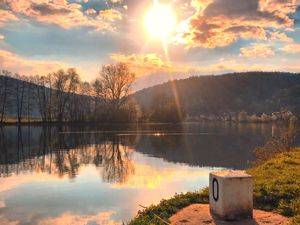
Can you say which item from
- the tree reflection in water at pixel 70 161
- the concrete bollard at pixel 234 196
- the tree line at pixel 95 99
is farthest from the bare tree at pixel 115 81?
the concrete bollard at pixel 234 196

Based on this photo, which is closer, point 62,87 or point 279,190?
point 279,190

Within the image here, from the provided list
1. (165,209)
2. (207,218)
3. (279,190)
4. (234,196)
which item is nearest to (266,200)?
(279,190)

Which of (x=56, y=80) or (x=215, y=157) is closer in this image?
(x=215, y=157)

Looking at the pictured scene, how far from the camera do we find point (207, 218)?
39.5 ft

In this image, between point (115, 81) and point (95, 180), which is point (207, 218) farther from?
point (115, 81)

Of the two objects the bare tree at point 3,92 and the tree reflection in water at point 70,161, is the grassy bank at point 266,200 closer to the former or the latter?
the tree reflection in water at point 70,161

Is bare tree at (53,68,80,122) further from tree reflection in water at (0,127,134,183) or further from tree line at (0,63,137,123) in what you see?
tree reflection in water at (0,127,134,183)

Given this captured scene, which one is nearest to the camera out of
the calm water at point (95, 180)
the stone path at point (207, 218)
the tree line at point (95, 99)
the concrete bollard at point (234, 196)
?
the stone path at point (207, 218)

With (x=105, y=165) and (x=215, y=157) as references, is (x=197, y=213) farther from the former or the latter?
(x=215, y=157)

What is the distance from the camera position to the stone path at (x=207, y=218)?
11516 mm

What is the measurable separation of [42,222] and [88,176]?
10563mm

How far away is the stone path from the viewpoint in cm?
1152

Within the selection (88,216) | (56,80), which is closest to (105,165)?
(88,216)

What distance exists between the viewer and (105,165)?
30.4 metres
